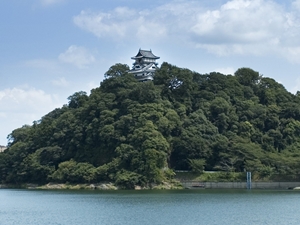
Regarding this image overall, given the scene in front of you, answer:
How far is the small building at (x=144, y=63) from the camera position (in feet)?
322

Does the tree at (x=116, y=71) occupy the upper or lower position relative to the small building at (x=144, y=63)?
lower

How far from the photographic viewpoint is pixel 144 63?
10262 centimetres

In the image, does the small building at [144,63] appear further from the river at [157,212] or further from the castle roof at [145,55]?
the river at [157,212]

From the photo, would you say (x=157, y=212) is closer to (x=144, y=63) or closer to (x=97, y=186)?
(x=97, y=186)

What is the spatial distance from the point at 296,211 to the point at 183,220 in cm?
989

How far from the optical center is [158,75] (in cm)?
8631

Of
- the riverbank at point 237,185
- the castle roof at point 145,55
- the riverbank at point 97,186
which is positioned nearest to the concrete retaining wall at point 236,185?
the riverbank at point 237,185

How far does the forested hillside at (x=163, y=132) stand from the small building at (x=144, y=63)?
7747 millimetres

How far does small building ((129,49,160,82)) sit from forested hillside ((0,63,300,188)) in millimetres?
7747

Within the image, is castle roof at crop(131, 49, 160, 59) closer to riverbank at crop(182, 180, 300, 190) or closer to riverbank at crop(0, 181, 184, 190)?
riverbank at crop(0, 181, 184, 190)

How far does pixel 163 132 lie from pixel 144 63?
3009 centimetres

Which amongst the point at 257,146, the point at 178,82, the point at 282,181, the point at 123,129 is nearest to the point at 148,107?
the point at 123,129

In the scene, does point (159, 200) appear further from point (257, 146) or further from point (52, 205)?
point (257, 146)

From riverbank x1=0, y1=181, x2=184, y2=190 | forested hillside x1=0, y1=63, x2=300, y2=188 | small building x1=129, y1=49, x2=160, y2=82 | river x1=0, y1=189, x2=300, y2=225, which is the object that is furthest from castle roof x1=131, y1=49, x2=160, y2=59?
river x1=0, y1=189, x2=300, y2=225
